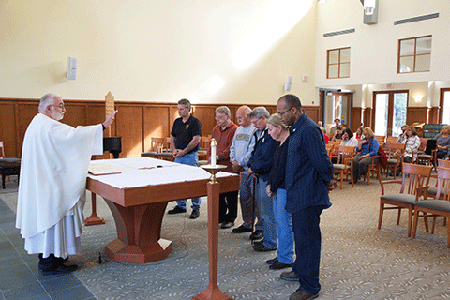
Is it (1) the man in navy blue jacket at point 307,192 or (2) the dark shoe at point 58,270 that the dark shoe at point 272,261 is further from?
(2) the dark shoe at point 58,270

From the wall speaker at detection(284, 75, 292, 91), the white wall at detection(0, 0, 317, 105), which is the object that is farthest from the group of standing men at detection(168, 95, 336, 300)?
the wall speaker at detection(284, 75, 292, 91)

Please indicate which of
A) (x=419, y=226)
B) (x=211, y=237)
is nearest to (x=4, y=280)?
(x=211, y=237)

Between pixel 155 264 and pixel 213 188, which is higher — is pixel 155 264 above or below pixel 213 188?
below

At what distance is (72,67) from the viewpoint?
9.69 m

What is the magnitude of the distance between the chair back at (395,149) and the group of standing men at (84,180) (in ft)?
20.1

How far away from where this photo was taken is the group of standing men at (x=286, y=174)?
2938 millimetres

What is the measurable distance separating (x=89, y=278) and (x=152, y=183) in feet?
3.61

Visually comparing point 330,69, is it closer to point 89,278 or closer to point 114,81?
point 114,81

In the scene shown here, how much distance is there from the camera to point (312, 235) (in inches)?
117

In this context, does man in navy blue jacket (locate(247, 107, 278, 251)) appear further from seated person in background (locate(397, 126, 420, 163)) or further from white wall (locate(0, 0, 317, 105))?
white wall (locate(0, 0, 317, 105))

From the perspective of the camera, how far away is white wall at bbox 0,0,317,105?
9.32 metres

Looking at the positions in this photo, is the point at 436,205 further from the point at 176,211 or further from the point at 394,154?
the point at 394,154

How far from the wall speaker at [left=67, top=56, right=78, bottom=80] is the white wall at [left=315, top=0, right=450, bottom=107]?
8.88m

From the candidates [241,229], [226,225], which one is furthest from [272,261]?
[226,225]
